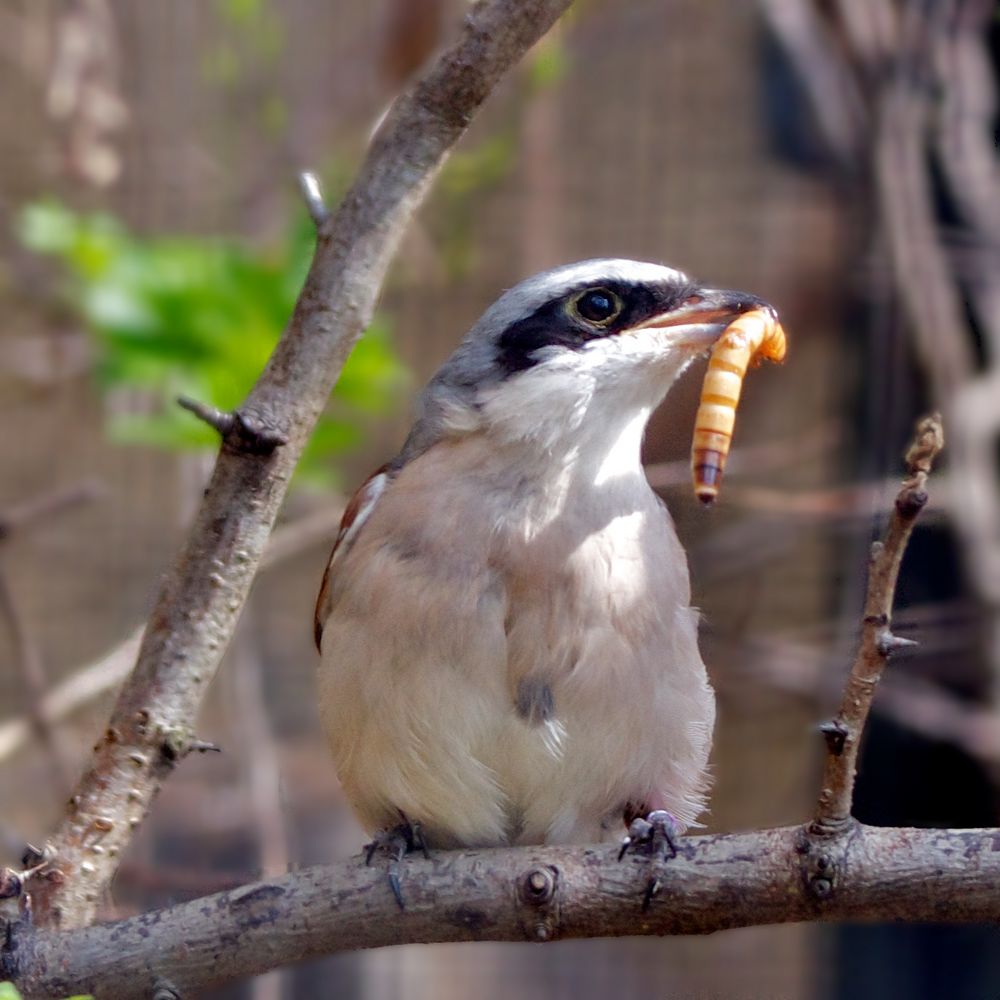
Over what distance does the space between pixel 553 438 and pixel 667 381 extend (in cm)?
19

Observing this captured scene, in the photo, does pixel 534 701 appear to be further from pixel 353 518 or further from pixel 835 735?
pixel 835 735

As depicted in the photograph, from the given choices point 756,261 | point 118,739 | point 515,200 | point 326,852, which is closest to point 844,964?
point 326,852

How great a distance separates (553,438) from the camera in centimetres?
207

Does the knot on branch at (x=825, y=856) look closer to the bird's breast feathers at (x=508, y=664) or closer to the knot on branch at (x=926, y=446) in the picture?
the knot on branch at (x=926, y=446)

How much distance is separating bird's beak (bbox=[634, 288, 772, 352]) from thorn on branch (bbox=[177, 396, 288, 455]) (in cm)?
68

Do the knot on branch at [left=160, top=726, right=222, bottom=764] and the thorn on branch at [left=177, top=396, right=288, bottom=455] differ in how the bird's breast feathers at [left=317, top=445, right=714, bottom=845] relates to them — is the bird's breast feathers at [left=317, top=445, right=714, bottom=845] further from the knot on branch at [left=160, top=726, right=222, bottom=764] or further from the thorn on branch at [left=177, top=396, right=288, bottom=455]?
the thorn on branch at [left=177, top=396, right=288, bottom=455]

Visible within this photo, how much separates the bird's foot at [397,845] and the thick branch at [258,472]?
0.31 meters

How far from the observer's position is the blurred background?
3.65 m

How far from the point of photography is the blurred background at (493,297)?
365 centimetres

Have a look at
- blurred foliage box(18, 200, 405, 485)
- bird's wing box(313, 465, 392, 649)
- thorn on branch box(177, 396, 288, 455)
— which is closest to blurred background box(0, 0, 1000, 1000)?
blurred foliage box(18, 200, 405, 485)

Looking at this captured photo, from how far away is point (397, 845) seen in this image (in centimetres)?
190

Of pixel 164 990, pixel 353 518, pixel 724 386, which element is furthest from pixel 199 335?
pixel 164 990

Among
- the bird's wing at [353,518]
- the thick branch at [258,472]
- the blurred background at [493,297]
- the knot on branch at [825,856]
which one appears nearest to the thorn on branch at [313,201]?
the thick branch at [258,472]

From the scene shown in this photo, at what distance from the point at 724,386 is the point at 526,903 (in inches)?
27.4
